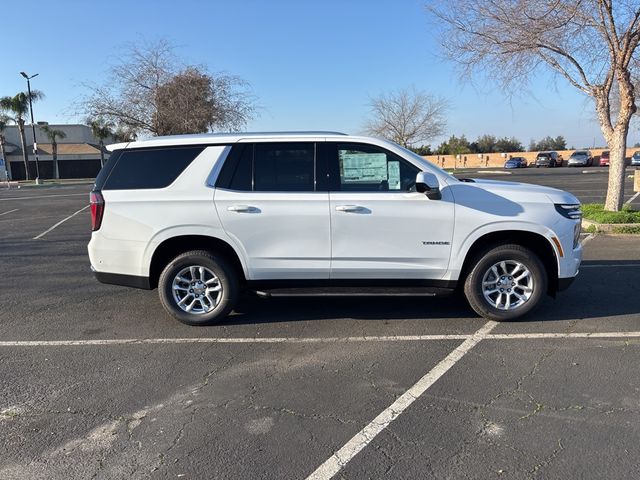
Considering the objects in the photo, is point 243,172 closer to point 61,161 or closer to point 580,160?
point 580,160

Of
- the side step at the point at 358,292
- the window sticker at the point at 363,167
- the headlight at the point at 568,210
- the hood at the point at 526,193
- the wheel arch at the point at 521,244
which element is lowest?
the side step at the point at 358,292

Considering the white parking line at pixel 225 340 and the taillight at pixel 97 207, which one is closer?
the white parking line at pixel 225 340

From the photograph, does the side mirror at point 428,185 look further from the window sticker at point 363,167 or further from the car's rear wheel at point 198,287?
the car's rear wheel at point 198,287

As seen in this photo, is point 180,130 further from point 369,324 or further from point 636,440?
point 636,440

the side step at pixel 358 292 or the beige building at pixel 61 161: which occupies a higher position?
the beige building at pixel 61 161

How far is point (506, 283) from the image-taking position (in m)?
5.03

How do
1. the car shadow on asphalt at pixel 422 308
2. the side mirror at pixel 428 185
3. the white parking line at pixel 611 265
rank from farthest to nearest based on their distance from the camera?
the white parking line at pixel 611 265, the car shadow on asphalt at pixel 422 308, the side mirror at pixel 428 185

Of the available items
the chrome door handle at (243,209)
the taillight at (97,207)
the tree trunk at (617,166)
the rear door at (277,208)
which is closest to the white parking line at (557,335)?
the rear door at (277,208)

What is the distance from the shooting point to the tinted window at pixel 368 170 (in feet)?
16.1

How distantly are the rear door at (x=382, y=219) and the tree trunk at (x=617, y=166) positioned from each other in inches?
330

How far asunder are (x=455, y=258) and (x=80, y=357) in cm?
368

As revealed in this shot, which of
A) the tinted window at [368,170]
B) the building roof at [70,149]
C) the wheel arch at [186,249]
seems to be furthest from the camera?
the building roof at [70,149]

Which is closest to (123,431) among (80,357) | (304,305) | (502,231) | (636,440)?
(80,357)

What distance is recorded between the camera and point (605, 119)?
37.0 ft
